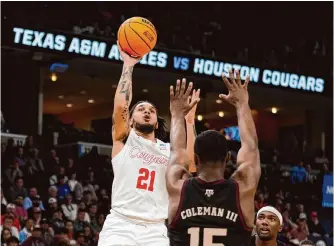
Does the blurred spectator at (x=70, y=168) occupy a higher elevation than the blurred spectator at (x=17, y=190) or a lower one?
higher

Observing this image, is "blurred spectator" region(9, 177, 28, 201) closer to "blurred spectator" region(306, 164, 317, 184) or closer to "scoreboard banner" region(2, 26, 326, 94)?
"scoreboard banner" region(2, 26, 326, 94)

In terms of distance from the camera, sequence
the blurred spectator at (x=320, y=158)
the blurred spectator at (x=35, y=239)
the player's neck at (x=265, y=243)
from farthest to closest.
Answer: the blurred spectator at (x=320, y=158) < the blurred spectator at (x=35, y=239) < the player's neck at (x=265, y=243)

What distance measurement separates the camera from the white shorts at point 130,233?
7168 mm

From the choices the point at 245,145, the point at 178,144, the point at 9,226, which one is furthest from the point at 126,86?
the point at 9,226

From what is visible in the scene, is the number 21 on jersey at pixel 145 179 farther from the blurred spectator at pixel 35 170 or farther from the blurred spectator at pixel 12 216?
the blurred spectator at pixel 35 170

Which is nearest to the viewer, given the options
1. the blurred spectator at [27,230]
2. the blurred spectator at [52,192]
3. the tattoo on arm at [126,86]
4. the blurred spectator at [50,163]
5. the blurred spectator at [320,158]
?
the tattoo on arm at [126,86]

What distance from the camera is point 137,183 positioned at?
728 centimetres

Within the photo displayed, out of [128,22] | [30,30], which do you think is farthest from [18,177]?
[128,22]

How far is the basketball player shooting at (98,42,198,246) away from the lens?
723cm

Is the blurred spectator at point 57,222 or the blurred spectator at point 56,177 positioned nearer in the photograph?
the blurred spectator at point 57,222

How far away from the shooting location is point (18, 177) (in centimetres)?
1864

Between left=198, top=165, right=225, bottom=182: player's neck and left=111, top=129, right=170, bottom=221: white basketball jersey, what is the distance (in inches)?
86.8

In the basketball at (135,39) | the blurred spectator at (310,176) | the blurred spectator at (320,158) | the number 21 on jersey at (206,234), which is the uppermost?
the blurred spectator at (320,158)

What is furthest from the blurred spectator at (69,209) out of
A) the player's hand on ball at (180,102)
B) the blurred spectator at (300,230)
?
the player's hand on ball at (180,102)
